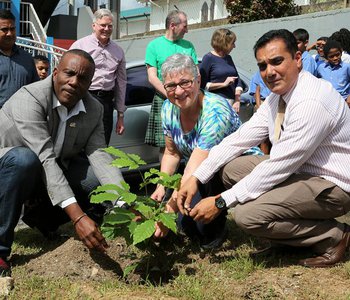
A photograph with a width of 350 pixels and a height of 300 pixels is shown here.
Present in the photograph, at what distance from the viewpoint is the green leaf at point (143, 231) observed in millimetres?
2787

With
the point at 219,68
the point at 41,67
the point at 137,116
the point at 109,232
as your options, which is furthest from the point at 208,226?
the point at 41,67

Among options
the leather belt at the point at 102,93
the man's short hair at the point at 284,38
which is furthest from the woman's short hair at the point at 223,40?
the man's short hair at the point at 284,38

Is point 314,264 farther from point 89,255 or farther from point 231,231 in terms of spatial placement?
point 89,255

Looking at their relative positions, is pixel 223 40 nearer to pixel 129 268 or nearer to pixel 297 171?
pixel 297 171

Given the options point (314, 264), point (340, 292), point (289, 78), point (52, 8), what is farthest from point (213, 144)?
point (52, 8)

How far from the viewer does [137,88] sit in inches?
240

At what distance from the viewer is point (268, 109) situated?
333cm

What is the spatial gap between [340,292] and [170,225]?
0.97 metres

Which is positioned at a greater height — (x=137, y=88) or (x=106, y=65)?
(x=106, y=65)

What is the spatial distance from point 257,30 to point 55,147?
7400 millimetres

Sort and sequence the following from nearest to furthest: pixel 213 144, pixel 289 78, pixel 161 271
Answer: pixel 289 78 < pixel 161 271 < pixel 213 144

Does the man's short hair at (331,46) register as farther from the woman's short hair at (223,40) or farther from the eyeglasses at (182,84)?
the eyeglasses at (182,84)

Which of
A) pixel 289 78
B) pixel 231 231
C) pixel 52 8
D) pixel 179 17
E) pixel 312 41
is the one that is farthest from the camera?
pixel 52 8

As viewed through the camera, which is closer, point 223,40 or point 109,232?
point 109,232
